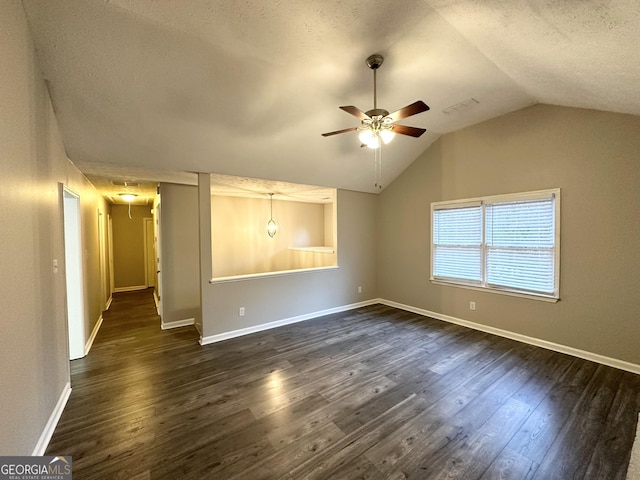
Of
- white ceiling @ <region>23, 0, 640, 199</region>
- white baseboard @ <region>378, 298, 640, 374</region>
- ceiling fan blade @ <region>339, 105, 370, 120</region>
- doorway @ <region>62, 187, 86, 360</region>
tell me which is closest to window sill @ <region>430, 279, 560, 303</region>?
white baseboard @ <region>378, 298, 640, 374</region>

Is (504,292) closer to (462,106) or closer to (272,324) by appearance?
(462,106)

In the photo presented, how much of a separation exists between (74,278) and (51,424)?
188 cm

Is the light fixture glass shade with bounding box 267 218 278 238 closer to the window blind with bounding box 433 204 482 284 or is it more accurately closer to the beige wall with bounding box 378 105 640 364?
the window blind with bounding box 433 204 482 284

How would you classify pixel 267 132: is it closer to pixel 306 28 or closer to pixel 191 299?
pixel 306 28

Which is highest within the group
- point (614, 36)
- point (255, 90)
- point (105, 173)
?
point (255, 90)

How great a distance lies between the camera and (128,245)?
7316 millimetres

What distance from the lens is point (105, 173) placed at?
12.2 feet

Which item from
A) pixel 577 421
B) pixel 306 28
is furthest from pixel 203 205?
pixel 577 421

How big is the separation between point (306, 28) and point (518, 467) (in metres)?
3.43

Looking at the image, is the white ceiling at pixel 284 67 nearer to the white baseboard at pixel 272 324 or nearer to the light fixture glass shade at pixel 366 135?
the light fixture glass shade at pixel 366 135

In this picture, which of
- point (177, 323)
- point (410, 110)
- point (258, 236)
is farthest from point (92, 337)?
point (410, 110)

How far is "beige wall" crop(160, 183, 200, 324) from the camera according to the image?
4297 mm

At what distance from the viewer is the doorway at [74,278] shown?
326 cm

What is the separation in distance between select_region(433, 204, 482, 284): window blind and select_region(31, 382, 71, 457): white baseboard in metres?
5.08
